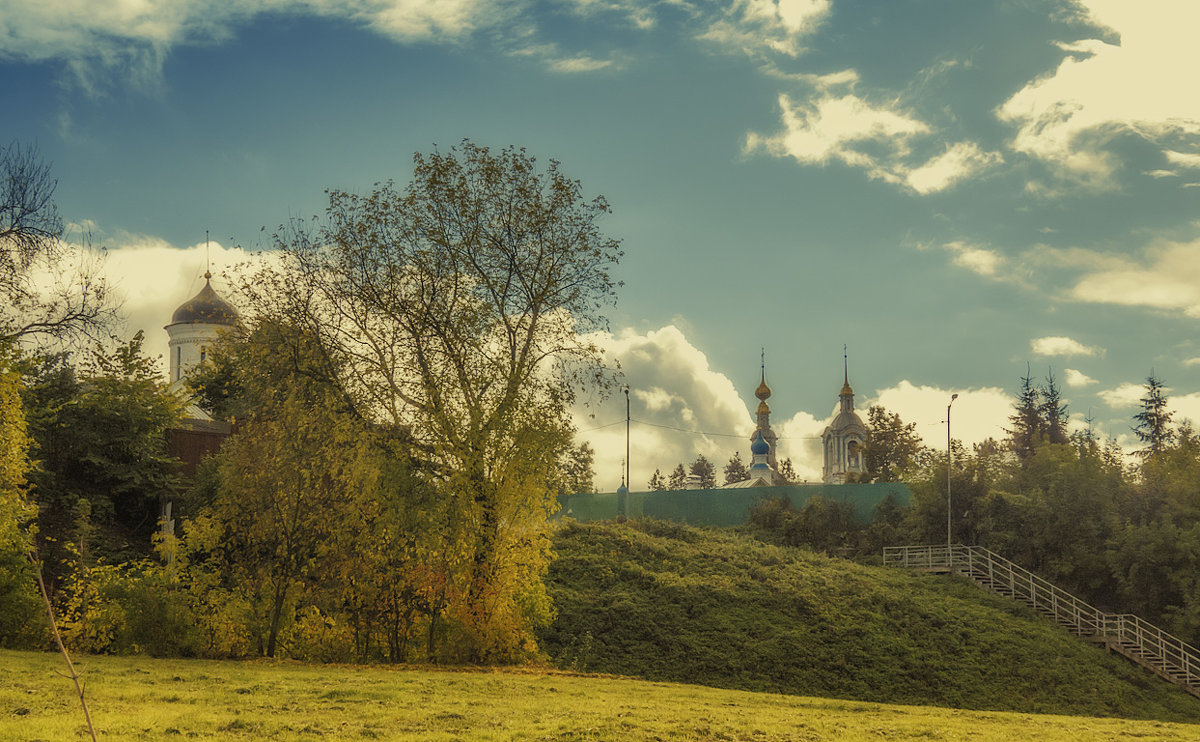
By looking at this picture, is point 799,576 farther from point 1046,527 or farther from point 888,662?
point 1046,527

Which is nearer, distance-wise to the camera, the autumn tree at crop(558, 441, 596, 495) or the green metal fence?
the autumn tree at crop(558, 441, 596, 495)

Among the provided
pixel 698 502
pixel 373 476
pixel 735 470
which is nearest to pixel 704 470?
pixel 735 470

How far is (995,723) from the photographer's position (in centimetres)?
1756

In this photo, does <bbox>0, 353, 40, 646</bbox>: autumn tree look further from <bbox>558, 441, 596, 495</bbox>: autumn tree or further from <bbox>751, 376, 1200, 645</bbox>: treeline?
<bbox>751, 376, 1200, 645</bbox>: treeline

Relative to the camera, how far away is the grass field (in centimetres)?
1236

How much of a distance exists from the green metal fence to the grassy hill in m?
11.5

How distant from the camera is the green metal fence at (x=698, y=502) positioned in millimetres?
49000

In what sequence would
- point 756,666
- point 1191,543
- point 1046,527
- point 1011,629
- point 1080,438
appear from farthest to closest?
point 1080,438
point 1046,527
point 1191,543
point 1011,629
point 756,666

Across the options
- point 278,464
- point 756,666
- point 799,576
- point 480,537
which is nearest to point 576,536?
point 799,576

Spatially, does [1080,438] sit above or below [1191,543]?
above

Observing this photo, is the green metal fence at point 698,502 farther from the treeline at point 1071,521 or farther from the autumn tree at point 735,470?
the autumn tree at point 735,470

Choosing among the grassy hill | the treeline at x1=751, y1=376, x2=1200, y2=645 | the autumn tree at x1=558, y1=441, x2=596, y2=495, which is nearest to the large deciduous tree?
the treeline at x1=751, y1=376, x2=1200, y2=645

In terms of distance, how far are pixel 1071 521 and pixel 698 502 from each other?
18526 mm

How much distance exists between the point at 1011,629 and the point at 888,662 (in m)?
6.13
